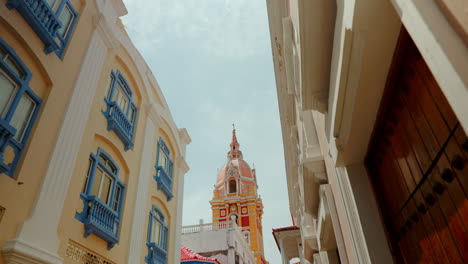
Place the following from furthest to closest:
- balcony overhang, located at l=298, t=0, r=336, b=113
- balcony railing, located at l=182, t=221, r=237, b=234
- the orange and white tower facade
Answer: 1. the orange and white tower facade
2. balcony railing, located at l=182, t=221, r=237, b=234
3. balcony overhang, located at l=298, t=0, r=336, b=113

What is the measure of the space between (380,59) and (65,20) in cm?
746

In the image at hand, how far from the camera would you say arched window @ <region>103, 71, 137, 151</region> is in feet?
28.1

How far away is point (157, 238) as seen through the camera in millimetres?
11000

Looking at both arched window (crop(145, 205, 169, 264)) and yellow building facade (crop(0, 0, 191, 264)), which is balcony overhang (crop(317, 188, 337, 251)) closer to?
Result: yellow building facade (crop(0, 0, 191, 264))

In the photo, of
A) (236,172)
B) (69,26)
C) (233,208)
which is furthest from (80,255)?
(236,172)

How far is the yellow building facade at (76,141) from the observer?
523cm

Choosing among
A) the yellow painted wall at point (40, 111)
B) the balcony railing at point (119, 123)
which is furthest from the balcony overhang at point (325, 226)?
the balcony railing at point (119, 123)

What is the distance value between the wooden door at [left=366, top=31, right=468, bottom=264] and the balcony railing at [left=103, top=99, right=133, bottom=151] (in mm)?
7155

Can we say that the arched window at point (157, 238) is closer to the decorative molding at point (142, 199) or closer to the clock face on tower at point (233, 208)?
the decorative molding at point (142, 199)

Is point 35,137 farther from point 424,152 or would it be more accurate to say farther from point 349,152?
point 424,152

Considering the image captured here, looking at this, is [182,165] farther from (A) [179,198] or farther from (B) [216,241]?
(B) [216,241]

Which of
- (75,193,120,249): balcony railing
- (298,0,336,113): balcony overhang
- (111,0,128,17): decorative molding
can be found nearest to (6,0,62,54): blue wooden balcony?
(75,193,120,249): balcony railing

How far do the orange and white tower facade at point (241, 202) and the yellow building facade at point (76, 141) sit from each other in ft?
109

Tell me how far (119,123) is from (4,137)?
13.4ft
